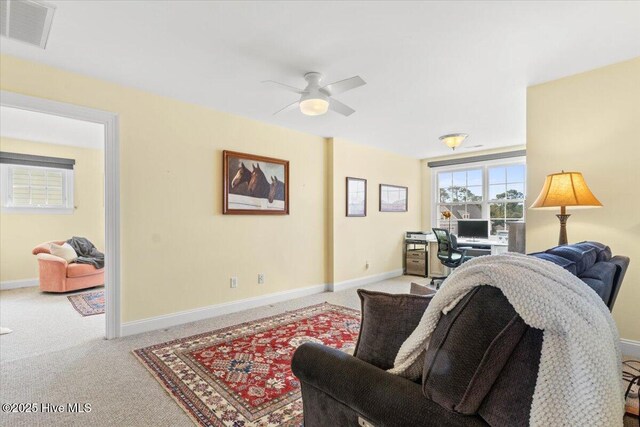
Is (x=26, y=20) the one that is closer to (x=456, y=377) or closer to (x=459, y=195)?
(x=456, y=377)

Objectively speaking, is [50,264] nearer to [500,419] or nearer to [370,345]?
[370,345]

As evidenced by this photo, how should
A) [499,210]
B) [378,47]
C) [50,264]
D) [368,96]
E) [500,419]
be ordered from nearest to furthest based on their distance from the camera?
[500,419] → [378,47] → [368,96] → [50,264] → [499,210]

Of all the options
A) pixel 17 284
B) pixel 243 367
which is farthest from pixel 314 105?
pixel 17 284

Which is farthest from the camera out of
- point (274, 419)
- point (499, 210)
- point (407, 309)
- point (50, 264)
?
point (499, 210)

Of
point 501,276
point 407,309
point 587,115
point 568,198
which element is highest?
point 587,115

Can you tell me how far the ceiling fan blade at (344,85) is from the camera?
2457 mm

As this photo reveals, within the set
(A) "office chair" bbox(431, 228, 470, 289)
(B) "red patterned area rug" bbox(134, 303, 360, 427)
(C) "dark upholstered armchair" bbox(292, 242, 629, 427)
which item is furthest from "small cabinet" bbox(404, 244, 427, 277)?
(C) "dark upholstered armchair" bbox(292, 242, 629, 427)

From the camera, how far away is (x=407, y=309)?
1.10 metres

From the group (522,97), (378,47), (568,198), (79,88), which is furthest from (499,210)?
(79,88)

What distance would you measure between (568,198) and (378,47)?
5.94 ft

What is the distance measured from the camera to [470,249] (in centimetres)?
528

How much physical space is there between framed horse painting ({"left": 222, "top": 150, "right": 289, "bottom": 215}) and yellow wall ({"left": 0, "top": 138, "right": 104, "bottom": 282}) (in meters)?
3.83

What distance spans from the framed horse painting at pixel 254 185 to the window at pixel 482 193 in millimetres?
3693

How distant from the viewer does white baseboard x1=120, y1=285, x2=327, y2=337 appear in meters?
3.15
